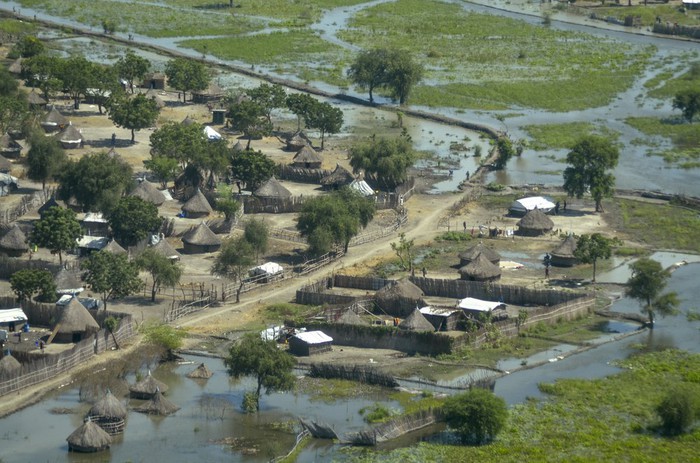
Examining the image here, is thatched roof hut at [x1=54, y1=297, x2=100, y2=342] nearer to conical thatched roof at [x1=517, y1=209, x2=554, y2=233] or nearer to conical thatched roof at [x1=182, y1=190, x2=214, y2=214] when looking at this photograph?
conical thatched roof at [x1=182, y1=190, x2=214, y2=214]

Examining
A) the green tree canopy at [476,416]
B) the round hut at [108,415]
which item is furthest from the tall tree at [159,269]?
the green tree canopy at [476,416]

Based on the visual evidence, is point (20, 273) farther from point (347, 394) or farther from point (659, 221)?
point (659, 221)

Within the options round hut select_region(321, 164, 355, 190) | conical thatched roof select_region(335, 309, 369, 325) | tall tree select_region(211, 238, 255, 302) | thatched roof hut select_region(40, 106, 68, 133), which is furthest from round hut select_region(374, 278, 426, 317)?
thatched roof hut select_region(40, 106, 68, 133)

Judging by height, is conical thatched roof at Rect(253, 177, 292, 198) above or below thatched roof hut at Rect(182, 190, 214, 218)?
above

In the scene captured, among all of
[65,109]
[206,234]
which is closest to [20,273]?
[206,234]

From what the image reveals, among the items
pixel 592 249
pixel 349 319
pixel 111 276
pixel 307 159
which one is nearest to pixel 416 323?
pixel 349 319

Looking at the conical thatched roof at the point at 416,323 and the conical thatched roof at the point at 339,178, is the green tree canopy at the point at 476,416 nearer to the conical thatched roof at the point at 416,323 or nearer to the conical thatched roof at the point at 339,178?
the conical thatched roof at the point at 416,323
